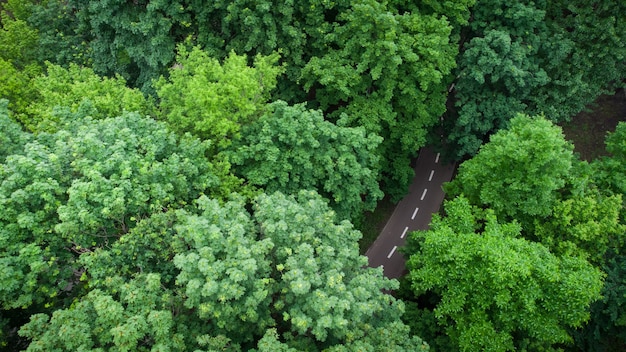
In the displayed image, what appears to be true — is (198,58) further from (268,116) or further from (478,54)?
(478,54)

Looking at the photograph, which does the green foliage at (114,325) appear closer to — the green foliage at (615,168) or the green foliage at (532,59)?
the green foliage at (532,59)

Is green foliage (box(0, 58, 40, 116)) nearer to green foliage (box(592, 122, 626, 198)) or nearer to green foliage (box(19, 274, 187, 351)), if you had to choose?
green foliage (box(19, 274, 187, 351))

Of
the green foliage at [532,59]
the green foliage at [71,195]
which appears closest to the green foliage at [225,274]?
the green foliage at [71,195]

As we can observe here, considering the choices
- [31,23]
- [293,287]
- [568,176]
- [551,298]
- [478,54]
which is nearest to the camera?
[293,287]

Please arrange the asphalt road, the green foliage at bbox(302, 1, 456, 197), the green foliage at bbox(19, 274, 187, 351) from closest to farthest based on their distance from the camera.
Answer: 1. the green foliage at bbox(19, 274, 187, 351)
2. the green foliage at bbox(302, 1, 456, 197)
3. the asphalt road

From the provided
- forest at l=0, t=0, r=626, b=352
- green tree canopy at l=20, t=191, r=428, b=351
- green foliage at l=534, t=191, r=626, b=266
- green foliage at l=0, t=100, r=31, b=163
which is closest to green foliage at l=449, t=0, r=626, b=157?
forest at l=0, t=0, r=626, b=352

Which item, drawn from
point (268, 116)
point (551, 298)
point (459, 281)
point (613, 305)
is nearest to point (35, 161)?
point (268, 116)

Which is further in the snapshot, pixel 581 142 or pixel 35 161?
pixel 581 142
